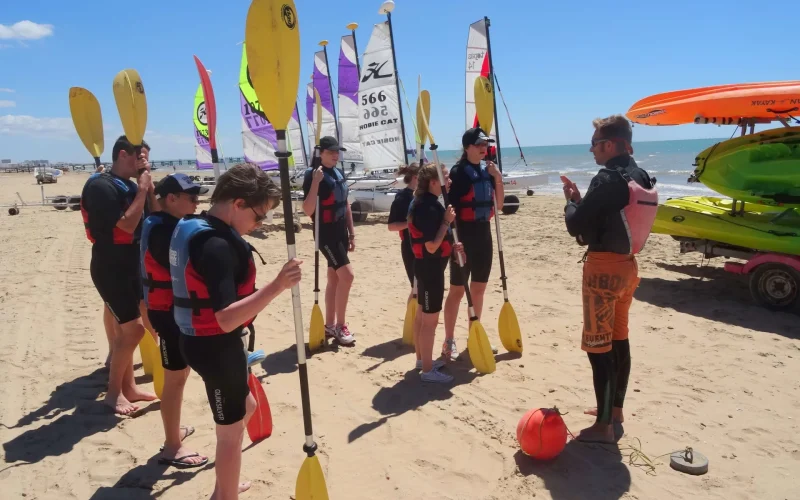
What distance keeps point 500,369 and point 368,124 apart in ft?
47.4

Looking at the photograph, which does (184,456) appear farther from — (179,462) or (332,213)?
(332,213)

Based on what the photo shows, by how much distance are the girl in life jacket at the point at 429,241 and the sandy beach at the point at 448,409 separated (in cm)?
72

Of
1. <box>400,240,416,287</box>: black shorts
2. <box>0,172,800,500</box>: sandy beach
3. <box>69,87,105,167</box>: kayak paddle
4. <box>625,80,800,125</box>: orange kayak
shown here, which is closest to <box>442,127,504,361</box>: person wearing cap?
<box>400,240,416,287</box>: black shorts

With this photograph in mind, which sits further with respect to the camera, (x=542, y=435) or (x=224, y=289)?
(x=542, y=435)

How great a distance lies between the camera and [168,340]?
287 centimetres

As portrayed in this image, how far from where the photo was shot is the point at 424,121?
15.2 ft

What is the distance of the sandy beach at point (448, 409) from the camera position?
2932 mm

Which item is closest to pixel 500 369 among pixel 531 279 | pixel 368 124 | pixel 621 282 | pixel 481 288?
pixel 481 288

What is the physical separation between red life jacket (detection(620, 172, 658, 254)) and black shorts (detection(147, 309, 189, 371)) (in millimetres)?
2660

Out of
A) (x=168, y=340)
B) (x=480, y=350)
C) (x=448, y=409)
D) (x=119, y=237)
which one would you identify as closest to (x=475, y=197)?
(x=480, y=350)

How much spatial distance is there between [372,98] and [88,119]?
538 inches

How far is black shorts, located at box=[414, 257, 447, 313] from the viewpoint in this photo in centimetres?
402

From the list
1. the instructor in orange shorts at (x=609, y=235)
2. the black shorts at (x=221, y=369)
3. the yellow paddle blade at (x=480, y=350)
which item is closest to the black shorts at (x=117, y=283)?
the black shorts at (x=221, y=369)

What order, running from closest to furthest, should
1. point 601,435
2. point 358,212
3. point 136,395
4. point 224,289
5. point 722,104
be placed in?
1. point 224,289
2. point 601,435
3. point 136,395
4. point 722,104
5. point 358,212
